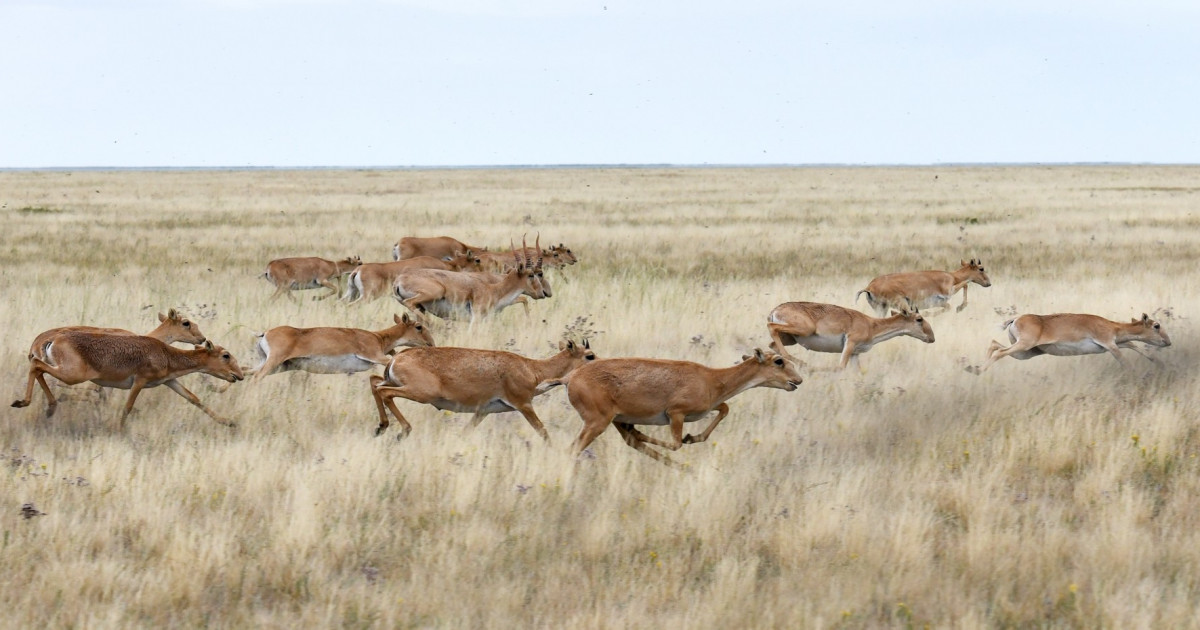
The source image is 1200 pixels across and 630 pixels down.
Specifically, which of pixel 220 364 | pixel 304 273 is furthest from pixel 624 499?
pixel 304 273

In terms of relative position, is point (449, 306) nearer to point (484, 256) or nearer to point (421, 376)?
point (484, 256)

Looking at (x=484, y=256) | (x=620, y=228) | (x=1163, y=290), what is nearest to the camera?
(x=1163, y=290)

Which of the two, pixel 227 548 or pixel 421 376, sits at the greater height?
pixel 421 376

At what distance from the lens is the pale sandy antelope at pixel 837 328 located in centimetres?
1299

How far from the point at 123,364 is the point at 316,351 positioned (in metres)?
2.00

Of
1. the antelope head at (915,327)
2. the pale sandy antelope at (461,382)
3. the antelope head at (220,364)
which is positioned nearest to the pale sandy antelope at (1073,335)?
the antelope head at (915,327)

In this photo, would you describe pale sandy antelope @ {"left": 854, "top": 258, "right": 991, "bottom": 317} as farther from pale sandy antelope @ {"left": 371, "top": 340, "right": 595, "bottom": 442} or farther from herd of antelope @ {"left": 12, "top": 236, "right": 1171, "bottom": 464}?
pale sandy antelope @ {"left": 371, "top": 340, "right": 595, "bottom": 442}

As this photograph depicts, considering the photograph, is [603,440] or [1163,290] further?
[1163,290]

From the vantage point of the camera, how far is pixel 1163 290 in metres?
18.9

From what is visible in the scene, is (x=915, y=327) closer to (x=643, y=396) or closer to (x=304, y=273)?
(x=643, y=396)

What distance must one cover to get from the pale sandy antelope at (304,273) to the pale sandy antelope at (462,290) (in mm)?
3468

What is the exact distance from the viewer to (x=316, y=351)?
1109cm

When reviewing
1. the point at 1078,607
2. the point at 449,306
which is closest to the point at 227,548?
the point at 1078,607

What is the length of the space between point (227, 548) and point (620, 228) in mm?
28786
